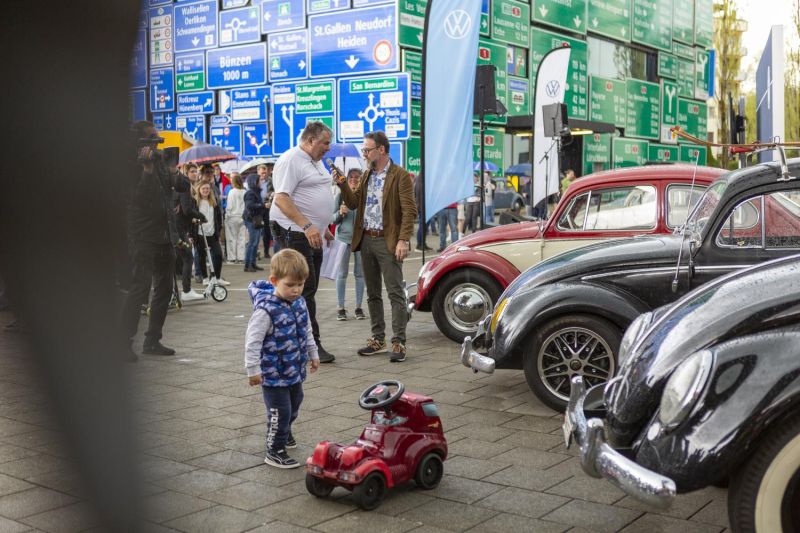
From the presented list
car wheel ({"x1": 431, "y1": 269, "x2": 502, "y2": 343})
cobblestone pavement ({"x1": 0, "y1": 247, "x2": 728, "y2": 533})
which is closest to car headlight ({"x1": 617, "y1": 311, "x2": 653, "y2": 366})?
cobblestone pavement ({"x1": 0, "y1": 247, "x2": 728, "y2": 533})

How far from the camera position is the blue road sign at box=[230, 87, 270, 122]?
92.9 feet

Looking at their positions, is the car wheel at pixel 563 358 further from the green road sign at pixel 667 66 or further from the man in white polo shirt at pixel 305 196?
the green road sign at pixel 667 66

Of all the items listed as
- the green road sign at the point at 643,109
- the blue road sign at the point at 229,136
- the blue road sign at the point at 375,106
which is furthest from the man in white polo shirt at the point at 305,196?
the green road sign at the point at 643,109

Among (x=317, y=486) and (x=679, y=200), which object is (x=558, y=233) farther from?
(x=317, y=486)

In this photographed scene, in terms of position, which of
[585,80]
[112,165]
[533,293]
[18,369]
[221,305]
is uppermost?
[585,80]

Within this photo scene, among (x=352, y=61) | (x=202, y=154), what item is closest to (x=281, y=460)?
(x=202, y=154)

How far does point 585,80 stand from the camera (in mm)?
33062

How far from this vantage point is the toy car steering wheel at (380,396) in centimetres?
400

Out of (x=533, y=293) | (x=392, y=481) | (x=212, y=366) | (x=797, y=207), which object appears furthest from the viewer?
(x=212, y=366)

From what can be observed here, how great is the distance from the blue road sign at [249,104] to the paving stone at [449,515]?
996 inches

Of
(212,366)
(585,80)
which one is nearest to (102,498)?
(212,366)

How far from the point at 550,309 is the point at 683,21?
38.6 m

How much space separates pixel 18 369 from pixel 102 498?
4.9 inches

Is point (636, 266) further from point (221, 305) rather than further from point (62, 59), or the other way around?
point (221, 305)
